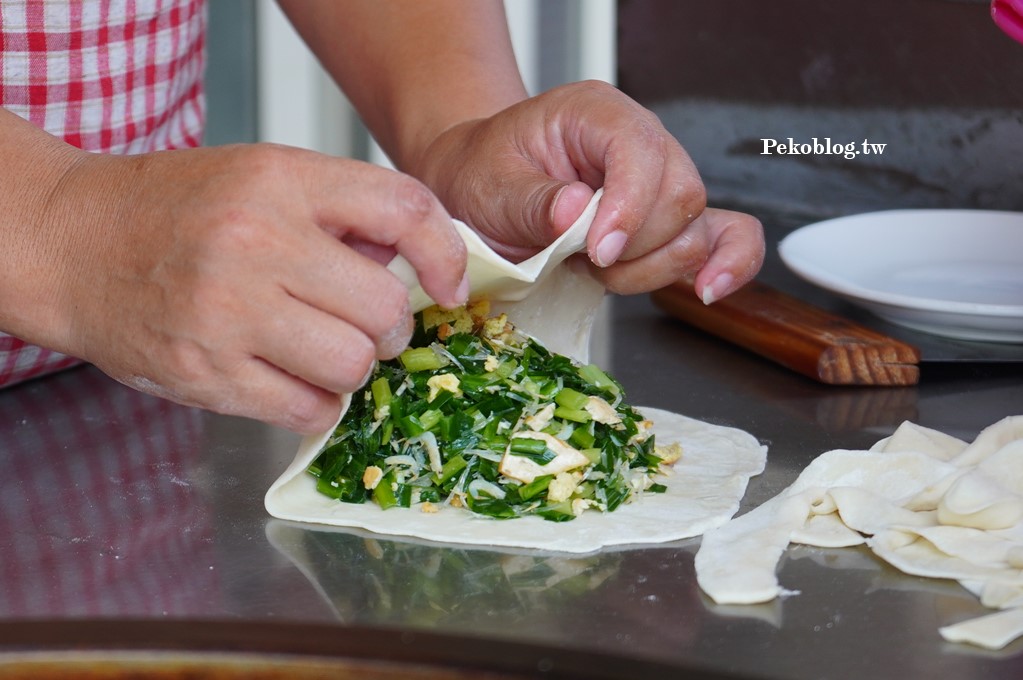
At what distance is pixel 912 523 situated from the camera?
3.82ft

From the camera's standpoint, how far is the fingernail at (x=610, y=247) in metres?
1.28

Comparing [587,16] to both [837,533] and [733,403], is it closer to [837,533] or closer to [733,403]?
[733,403]

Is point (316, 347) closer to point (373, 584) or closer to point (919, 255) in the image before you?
point (373, 584)

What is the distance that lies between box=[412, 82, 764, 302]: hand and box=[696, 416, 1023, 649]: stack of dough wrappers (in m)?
0.29

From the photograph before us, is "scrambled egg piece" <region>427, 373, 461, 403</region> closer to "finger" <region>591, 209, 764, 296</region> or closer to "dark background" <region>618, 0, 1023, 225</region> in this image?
"finger" <region>591, 209, 764, 296</region>

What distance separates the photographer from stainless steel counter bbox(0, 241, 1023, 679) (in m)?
0.95

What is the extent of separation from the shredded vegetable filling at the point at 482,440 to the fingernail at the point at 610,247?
0.44ft

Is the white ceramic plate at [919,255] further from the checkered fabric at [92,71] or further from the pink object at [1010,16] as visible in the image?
the checkered fabric at [92,71]

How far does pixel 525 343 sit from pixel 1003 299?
82cm

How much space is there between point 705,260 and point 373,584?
0.60 meters

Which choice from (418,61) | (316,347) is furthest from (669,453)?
(418,61)

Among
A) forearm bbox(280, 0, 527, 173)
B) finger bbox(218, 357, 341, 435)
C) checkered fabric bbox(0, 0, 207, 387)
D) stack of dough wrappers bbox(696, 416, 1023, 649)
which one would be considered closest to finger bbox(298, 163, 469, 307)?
finger bbox(218, 357, 341, 435)

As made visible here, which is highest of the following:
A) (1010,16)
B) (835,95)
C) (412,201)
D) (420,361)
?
(1010,16)

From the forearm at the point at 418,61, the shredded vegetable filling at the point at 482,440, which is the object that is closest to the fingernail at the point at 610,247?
the shredded vegetable filling at the point at 482,440
